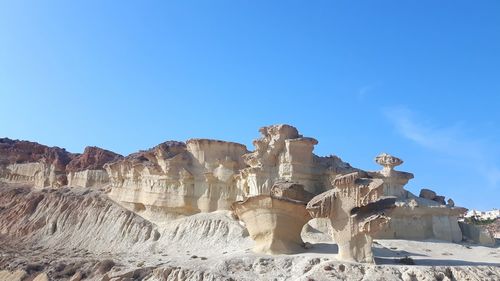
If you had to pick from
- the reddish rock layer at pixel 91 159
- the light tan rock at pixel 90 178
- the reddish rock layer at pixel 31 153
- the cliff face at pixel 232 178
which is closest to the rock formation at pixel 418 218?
the cliff face at pixel 232 178

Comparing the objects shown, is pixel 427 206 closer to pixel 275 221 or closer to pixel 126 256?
pixel 275 221

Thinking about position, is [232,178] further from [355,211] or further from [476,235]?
[476,235]

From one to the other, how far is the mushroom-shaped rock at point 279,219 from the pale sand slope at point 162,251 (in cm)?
120

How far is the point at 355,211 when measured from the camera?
30016 mm

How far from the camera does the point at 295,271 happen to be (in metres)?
29.6

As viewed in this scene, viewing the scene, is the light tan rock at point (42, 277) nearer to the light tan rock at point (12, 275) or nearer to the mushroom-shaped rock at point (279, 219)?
the light tan rock at point (12, 275)

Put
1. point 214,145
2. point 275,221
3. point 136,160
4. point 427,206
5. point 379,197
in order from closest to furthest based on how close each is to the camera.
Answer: point 379,197 → point 275,221 → point 427,206 → point 214,145 → point 136,160

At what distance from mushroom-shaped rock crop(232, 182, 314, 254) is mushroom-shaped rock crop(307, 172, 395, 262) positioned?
115 inches

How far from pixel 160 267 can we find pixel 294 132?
17.3m

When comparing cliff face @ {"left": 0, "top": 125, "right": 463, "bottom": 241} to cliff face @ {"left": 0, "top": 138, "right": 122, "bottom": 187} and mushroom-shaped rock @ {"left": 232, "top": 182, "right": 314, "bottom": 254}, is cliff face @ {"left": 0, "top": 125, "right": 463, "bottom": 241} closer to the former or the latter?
cliff face @ {"left": 0, "top": 138, "right": 122, "bottom": 187}

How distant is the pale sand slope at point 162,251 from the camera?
29125mm

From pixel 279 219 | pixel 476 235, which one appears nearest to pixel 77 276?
pixel 279 219

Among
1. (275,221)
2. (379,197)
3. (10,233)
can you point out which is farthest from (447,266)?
(10,233)

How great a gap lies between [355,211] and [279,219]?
19.1 ft
